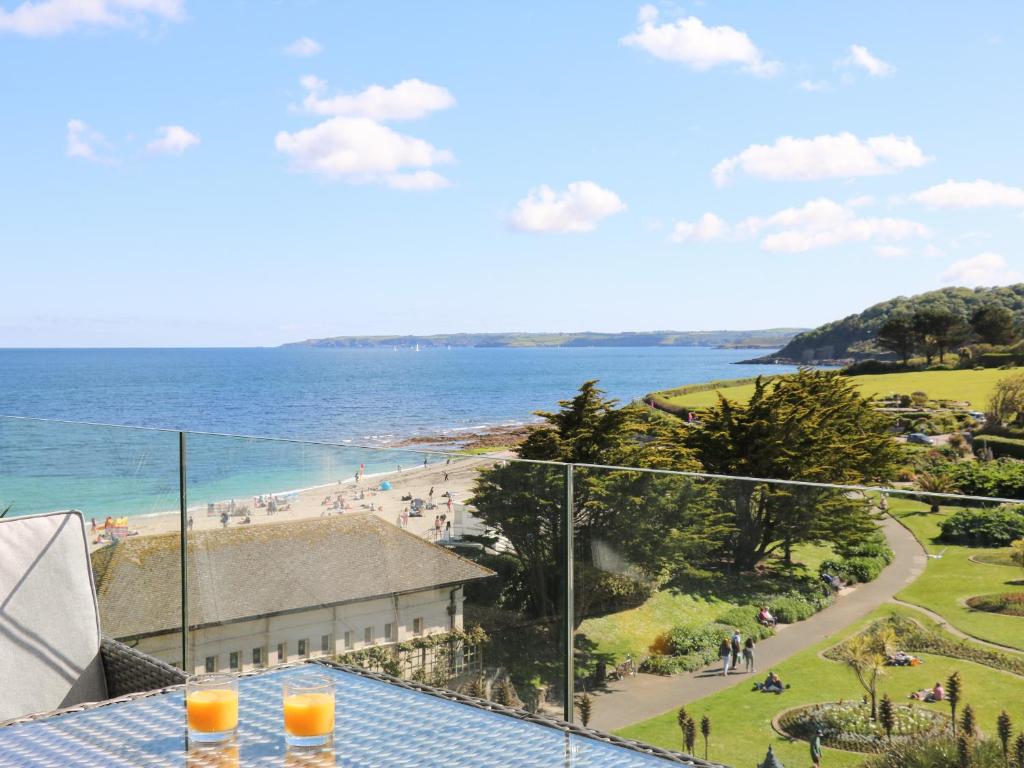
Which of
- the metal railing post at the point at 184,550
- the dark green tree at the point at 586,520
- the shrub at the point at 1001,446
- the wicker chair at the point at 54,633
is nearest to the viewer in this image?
the wicker chair at the point at 54,633

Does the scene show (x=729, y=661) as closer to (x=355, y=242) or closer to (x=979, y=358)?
(x=979, y=358)

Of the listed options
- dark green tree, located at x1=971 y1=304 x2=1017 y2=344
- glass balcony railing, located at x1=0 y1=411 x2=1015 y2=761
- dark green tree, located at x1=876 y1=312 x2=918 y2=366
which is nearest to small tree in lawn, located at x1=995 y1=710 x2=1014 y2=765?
glass balcony railing, located at x1=0 y1=411 x2=1015 y2=761

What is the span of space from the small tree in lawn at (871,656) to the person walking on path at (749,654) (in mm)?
256

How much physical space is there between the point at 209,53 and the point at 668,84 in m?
26.7

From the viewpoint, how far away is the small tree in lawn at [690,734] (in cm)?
297

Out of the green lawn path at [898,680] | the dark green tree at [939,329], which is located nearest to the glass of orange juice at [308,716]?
the green lawn path at [898,680]

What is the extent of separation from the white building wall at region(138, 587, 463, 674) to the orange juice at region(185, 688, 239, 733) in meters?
1.76

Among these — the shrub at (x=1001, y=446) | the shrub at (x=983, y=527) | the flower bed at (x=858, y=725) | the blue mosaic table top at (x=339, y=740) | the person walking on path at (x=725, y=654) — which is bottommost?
the shrub at (x=1001, y=446)

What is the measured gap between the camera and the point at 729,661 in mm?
2893

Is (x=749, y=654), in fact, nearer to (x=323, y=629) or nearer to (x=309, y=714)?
(x=323, y=629)

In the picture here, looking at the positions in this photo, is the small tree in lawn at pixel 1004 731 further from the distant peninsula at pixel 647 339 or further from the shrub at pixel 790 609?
the distant peninsula at pixel 647 339

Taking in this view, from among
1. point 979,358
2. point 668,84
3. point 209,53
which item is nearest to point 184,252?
point 209,53

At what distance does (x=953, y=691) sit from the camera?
2.56 meters

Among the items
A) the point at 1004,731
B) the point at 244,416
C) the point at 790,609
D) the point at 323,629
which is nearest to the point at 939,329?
the point at 244,416
